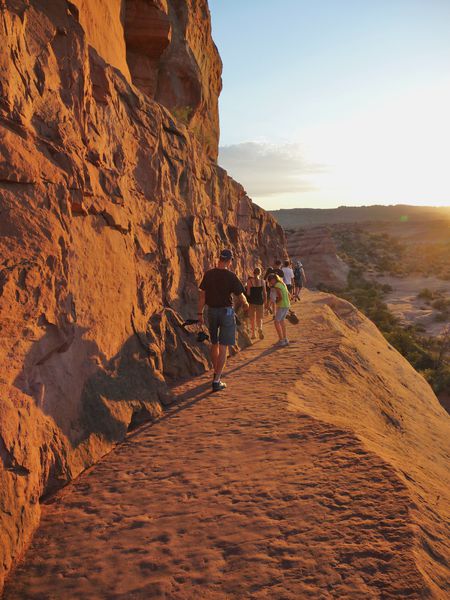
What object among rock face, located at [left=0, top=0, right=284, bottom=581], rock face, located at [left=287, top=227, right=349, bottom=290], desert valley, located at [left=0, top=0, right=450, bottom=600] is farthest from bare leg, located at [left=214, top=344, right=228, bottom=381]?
rock face, located at [left=287, top=227, right=349, bottom=290]

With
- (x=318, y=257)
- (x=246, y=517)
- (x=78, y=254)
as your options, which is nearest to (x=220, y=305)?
(x=78, y=254)

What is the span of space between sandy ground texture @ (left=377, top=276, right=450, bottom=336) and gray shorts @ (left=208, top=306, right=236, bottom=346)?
20.7m

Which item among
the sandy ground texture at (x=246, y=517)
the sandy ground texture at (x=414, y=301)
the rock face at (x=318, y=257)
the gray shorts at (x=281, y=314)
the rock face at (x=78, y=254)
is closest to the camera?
the sandy ground texture at (x=246, y=517)

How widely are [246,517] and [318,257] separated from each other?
3402 centimetres

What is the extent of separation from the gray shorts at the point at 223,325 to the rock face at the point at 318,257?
93.3 ft

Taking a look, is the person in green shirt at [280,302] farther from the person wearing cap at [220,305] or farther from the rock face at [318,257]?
the rock face at [318,257]

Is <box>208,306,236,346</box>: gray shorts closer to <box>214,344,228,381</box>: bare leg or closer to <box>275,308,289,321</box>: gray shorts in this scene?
<box>214,344,228,381</box>: bare leg

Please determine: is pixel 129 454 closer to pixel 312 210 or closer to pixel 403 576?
pixel 403 576

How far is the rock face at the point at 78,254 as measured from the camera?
3.89 metres

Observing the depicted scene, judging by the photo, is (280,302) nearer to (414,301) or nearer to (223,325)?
(223,325)

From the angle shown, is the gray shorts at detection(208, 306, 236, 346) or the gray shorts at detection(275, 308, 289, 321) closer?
the gray shorts at detection(208, 306, 236, 346)

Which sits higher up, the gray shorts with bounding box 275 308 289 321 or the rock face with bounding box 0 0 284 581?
the rock face with bounding box 0 0 284 581

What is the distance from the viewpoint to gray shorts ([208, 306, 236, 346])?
681cm

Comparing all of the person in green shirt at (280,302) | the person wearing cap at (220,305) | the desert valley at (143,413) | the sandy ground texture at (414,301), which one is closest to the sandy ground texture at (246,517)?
the desert valley at (143,413)
